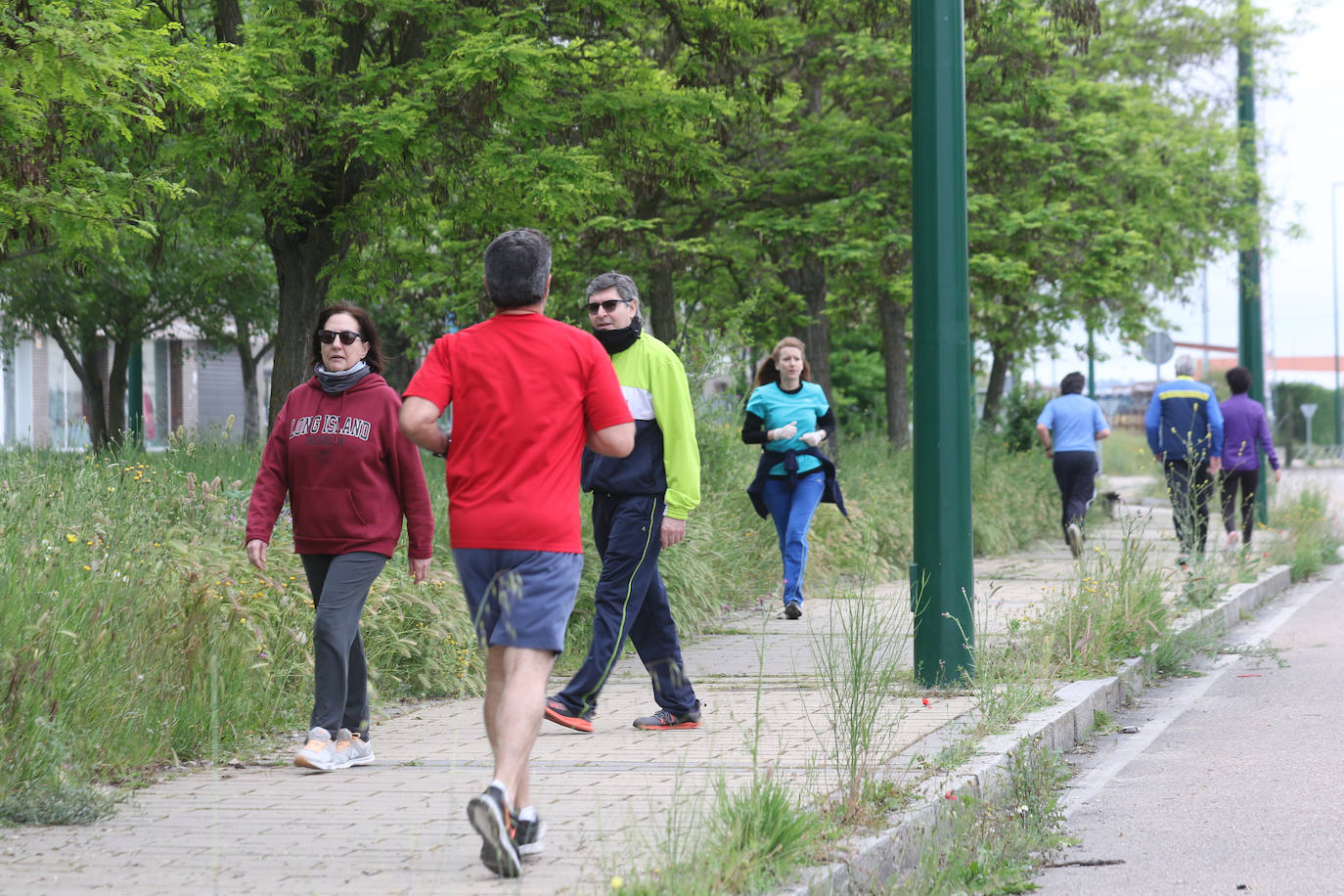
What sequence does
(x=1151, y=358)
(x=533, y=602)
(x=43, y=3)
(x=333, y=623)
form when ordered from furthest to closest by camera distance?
(x=1151, y=358) → (x=43, y=3) → (x=333, y=623) → (x=533, y=602)

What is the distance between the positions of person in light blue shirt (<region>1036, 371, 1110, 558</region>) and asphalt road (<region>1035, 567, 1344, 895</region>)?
4997mm

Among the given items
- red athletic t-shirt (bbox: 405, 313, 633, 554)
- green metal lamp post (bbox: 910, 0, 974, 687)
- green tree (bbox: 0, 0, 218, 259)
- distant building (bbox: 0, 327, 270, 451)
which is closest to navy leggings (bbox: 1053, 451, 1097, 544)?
green metal lamp post (bbox: 910, 0, 974, 687)

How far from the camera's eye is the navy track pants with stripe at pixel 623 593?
6.41m

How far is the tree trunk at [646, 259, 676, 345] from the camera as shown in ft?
57.5

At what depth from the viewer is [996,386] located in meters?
27.4

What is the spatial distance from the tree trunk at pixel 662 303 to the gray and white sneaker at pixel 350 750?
1145 centimetres

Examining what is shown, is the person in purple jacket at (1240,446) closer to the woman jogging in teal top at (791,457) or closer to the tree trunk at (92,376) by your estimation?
the woman jogging in teal top at (791,457)

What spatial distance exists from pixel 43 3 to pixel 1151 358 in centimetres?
2127

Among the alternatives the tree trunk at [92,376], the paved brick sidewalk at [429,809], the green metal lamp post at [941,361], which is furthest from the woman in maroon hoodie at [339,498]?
the tree trunk at [92,376]

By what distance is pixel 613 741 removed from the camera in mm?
6406

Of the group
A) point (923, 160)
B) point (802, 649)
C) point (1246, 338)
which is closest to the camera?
point (923, 160)

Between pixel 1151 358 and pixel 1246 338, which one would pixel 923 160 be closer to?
pixel 1246 338

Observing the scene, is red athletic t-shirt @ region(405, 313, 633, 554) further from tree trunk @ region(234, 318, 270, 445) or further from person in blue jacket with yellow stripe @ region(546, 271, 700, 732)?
tree trunk @ region(234, 318, 270, 445)

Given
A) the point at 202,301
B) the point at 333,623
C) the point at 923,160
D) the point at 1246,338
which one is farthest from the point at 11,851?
the point at 202,301
